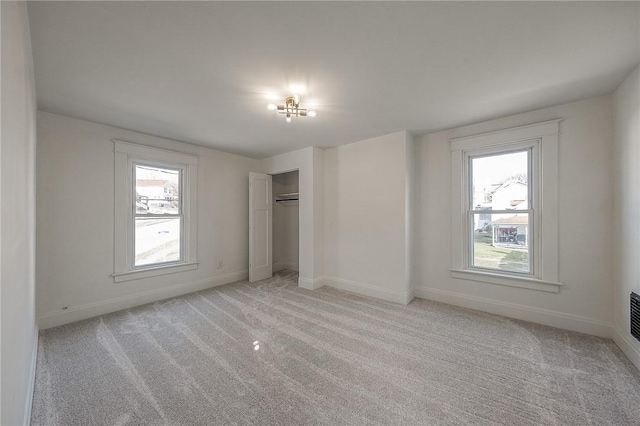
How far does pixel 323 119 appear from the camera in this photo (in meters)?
3.05

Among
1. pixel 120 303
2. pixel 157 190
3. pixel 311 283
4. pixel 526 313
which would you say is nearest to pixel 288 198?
pixel 311 283

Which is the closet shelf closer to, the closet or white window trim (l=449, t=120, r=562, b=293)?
the closet

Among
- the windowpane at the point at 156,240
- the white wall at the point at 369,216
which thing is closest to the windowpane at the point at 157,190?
the windowpane at the point at 156,240

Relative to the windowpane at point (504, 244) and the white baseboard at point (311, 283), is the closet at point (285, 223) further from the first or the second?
the windowpane at point (504, 244)

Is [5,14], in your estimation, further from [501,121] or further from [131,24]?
[501,121]

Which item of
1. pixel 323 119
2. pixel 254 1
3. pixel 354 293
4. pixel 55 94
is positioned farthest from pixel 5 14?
pixel 354 293

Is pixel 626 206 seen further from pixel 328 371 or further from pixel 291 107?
pixel 291 107

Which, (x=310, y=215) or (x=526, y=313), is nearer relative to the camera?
(x=526, y=313)

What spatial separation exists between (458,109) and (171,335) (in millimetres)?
4092

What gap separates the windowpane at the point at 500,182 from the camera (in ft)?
9.86

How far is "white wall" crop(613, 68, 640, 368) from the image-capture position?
2068 mm

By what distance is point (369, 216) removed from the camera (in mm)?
3852

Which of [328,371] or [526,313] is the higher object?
[526,313]

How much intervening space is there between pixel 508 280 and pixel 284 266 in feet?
14.0
